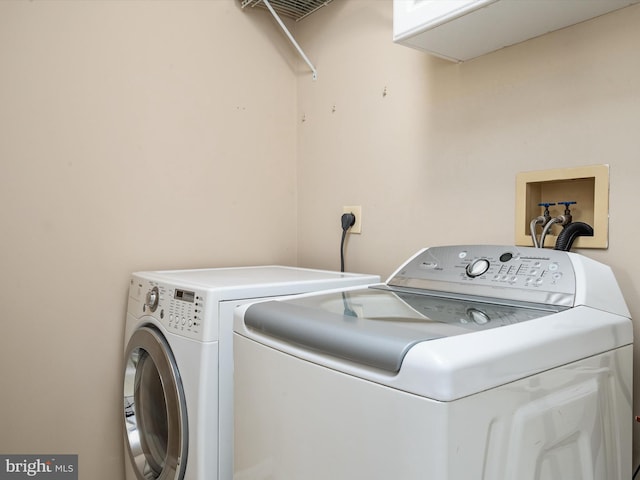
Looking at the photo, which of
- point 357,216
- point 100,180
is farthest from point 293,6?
point 100,180

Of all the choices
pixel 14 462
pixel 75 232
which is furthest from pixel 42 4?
pixel 14 462

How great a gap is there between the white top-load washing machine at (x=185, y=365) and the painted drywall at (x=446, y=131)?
342 mm

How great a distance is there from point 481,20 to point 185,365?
3.89 ft

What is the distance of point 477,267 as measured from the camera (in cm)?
114

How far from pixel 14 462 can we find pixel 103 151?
1088 mm

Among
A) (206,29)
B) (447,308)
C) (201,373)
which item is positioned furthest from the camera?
(206,29)

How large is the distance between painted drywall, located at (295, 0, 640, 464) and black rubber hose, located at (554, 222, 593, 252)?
0.06m

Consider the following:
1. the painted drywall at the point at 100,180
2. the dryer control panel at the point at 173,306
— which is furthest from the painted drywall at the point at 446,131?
the dryer control panel at the point at 173,306

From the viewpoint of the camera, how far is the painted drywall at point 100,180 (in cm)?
152

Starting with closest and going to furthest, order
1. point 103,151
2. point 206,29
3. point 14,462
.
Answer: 1. point 14,462
2. point 103,151
3. point 206,29

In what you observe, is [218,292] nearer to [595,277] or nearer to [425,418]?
[425,418]

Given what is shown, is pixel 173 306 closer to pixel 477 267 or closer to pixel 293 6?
pixel 477 267

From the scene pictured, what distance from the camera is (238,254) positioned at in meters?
1.98

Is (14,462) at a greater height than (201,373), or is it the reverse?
(201,373)
